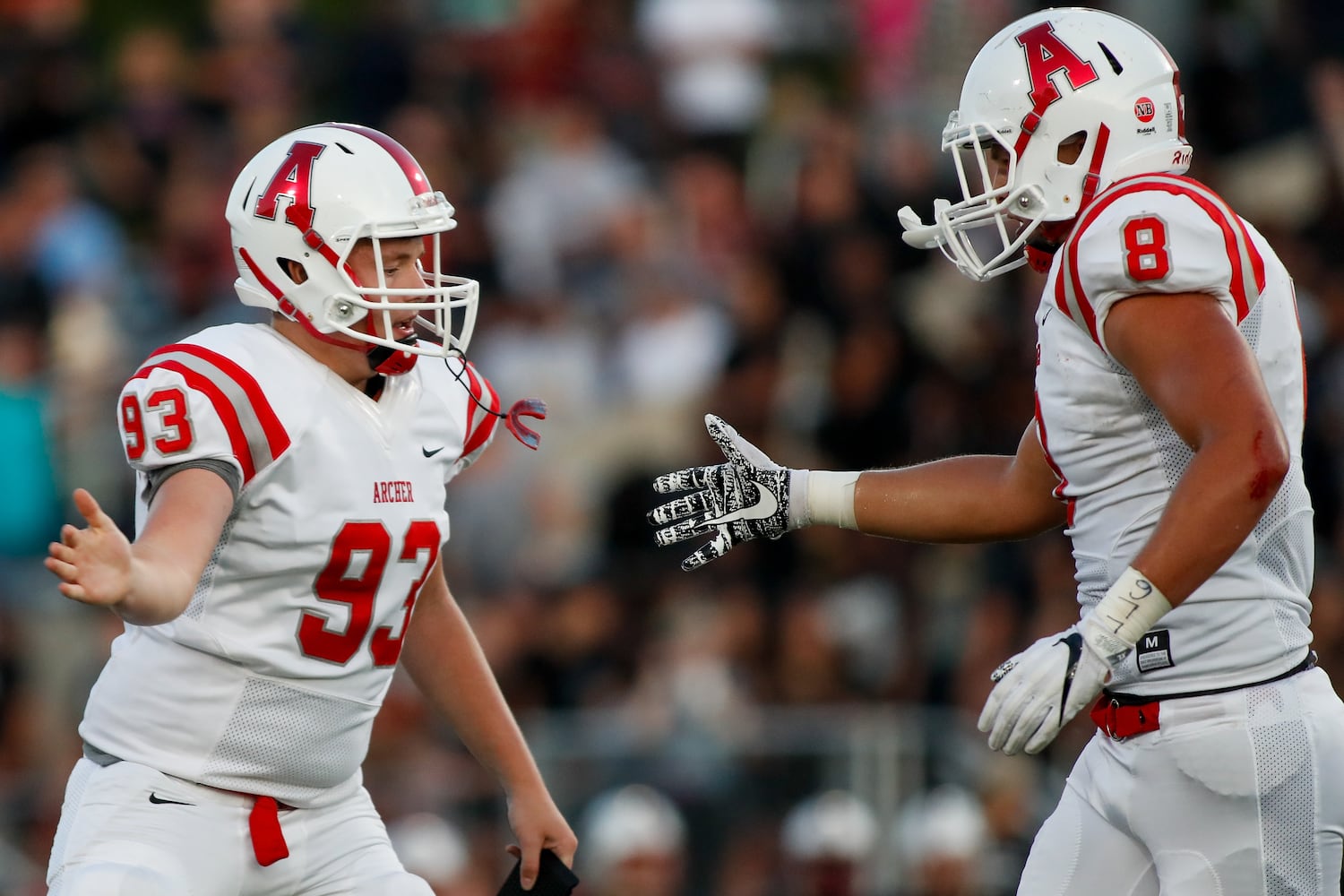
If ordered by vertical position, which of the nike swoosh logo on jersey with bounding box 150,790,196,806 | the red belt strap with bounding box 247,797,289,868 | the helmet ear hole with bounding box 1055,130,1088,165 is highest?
the helmet ear hole with bounding box 1055,130,1088,165

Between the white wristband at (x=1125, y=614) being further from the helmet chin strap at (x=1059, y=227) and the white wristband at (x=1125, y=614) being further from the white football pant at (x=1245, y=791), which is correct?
the helmet chin strap at (x=1059, y=227)

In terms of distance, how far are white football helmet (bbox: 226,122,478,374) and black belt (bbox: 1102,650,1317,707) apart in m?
1.49

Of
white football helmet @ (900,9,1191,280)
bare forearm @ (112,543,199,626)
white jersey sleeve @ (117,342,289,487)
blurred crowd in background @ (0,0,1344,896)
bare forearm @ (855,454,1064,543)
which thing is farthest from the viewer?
blurred crowd in background @ (0,0,1344,896)

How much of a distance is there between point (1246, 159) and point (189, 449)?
6879mm

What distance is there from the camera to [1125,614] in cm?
345

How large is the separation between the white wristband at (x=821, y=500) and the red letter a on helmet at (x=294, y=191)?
1212 millimetres

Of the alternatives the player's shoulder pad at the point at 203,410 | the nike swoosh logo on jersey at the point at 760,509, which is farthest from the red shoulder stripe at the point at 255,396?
the nike swoosh logo on jersey at the point at 760,509

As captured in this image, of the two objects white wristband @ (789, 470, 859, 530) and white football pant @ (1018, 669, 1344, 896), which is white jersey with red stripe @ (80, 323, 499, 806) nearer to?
white wristband @ (789, 470, 859, 530)

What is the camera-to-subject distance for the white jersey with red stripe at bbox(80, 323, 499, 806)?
3852 mm

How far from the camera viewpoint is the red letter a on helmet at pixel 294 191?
411 cm

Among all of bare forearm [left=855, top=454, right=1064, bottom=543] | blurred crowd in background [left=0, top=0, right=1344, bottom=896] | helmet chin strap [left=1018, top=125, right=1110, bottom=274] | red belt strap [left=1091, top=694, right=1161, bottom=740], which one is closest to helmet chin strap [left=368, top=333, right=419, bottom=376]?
bare forearm [left=855, top=454, right=1064, bottom=543]

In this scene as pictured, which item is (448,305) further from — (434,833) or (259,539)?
(434,833)

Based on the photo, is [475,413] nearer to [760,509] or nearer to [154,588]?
[760,509]

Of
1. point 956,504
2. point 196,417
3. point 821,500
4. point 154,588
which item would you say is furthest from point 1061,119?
point 154,588
